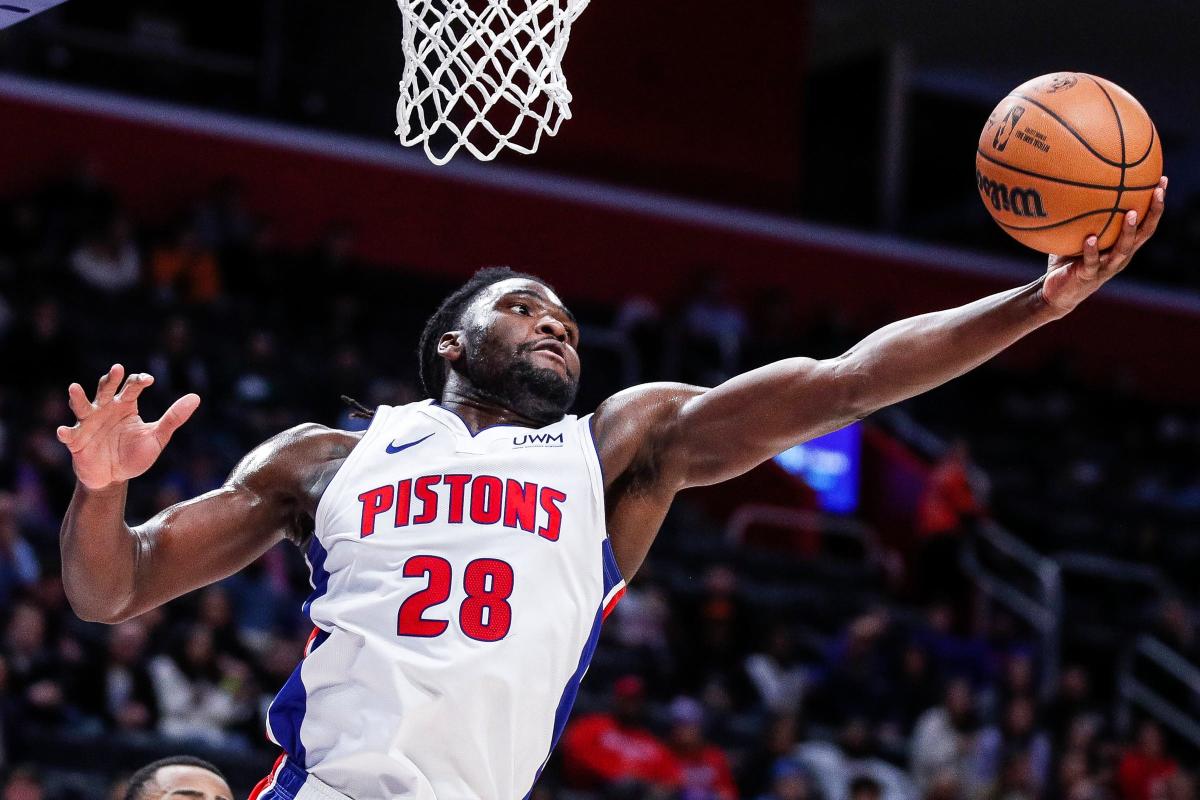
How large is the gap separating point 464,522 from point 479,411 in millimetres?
527

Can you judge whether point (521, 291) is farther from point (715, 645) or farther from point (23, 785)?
point (715, 645)

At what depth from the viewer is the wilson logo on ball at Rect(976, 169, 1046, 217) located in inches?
153

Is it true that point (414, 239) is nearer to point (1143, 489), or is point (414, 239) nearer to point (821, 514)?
point (821, 514)

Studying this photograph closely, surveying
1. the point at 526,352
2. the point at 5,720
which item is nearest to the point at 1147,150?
the point at 526,352

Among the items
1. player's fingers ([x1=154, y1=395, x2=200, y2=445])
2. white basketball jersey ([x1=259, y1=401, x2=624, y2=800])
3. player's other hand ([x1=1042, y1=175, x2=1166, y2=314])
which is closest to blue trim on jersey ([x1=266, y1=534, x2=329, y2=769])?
white basketball jersey ([x1=259, y1=401, x2=624, y2=800])

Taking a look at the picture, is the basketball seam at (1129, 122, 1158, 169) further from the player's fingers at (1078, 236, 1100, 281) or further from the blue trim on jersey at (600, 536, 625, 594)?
the blue trim on jersey at (600, 536, 625, 594)

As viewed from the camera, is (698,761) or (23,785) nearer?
(23,785)

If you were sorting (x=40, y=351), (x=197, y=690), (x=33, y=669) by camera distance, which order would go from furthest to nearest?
(x=40, y=351) → (x=197, y=690) → (x=33, y=669)

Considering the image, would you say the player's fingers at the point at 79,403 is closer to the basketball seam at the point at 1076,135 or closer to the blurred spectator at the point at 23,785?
the basketball seam at the point at 1076,135

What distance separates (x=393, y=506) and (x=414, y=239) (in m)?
13.0

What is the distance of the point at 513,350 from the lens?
4.26 m

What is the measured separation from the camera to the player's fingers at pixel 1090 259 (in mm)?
3697

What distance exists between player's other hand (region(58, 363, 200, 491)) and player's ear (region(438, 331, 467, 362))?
2.82 feet

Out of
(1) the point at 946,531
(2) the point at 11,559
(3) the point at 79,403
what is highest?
(3) the point at 79,403
